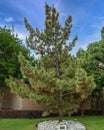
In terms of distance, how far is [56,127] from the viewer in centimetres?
2067

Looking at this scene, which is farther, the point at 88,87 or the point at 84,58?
the point at 84,58

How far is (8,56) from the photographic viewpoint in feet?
100

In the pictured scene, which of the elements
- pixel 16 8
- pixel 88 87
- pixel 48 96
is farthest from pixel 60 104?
pixel 16 8

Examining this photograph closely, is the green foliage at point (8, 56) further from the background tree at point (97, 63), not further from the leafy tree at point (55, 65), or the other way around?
the leafy tree at point (55, 65)

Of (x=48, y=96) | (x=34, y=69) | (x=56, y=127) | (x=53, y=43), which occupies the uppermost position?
(x=53, y=43)

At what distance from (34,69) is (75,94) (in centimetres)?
307

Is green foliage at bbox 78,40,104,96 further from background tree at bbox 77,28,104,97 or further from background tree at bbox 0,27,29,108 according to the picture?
background tree at bbox 0,27,29,108

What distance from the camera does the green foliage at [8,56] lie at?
29578 mm

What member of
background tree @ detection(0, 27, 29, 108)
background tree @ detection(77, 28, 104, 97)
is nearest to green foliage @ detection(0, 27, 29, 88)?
background tree @ detection(0, 27, 29, 108)

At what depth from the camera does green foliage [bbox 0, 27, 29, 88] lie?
2958cm

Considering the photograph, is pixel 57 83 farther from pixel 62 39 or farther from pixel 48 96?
pixel 62 39

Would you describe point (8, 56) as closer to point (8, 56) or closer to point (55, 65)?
point (8, 56)

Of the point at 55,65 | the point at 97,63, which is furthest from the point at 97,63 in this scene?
the point at 55,65

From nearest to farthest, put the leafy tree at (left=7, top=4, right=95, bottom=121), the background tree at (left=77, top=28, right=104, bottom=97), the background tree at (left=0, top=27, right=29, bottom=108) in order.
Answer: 1. the leafy tree at (left=7, top=4, right=95, bottom=121)
2. the background tree at (left=77, top=28, right=104, bottom=97)
3. the background tree at (left=0, top=27, right=29, bottom=108)
